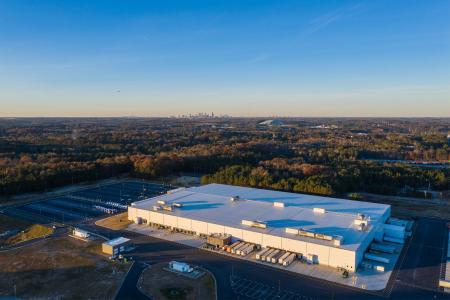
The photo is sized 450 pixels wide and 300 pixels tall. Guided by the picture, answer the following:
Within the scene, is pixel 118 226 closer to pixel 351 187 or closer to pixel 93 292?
pixel 93 292

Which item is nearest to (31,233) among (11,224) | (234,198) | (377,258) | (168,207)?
(11,224)

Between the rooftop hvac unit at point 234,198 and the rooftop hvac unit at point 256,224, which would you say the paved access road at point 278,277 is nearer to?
the rooftop hvac unit at point 256,224

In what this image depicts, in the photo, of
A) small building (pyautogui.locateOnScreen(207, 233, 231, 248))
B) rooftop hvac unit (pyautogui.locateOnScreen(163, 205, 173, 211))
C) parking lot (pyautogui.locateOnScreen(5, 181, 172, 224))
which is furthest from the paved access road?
parking lot (pyautogui.locateOnScreen(5, 181, 172, 224))

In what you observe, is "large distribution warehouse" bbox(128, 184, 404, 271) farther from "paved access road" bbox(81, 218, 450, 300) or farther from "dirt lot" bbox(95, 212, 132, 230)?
"paved access road" bbox(81, 218, 450, 300)

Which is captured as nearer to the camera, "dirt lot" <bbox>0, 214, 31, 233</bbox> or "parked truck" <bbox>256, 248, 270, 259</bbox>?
"parked truck" <bbox>256, 248, 270, 259</bbox>

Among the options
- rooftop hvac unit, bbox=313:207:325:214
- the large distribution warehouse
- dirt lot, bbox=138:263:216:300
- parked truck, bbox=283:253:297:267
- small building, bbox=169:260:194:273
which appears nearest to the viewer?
dirt lot, bbox=138:263:216:300

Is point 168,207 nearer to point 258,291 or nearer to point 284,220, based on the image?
point 284,220

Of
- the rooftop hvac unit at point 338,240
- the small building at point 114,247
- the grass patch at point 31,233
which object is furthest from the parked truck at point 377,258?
the grass patch at point 31,233
